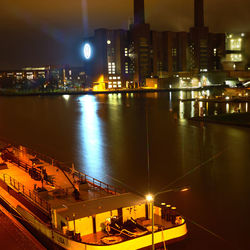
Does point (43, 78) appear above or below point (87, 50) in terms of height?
below

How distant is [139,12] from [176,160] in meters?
59.7

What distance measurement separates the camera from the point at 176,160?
34.6 feet

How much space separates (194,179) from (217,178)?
0.59 m

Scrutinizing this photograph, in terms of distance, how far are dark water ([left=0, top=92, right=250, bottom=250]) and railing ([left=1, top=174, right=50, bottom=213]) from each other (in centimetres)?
215

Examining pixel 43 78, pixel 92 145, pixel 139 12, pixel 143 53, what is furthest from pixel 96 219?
pixel 43 78

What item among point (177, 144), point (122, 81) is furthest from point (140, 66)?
point (177, 144)

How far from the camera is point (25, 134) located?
53.8 feet

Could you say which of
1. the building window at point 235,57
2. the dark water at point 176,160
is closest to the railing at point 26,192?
the dark water at point 176,160

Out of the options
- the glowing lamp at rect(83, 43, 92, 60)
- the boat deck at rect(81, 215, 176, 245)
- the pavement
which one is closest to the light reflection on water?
the pavement

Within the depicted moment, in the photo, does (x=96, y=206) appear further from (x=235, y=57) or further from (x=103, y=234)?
(x=235, y=57)

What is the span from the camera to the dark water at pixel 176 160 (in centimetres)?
610

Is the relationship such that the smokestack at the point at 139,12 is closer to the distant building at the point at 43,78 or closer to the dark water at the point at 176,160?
the distant building at the point at 43,78

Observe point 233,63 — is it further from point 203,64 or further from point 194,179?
point 194,179

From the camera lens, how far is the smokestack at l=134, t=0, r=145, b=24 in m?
65.8
